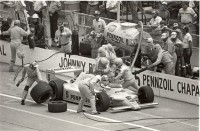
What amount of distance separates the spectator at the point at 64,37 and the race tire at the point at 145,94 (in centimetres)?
508

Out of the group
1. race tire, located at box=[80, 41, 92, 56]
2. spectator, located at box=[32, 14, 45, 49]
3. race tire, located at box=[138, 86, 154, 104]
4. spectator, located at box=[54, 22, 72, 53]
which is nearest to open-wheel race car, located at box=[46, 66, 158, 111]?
Result: race tire, located at box=[138, 86, 154, 104]

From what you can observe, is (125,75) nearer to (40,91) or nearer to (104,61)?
(104,61)

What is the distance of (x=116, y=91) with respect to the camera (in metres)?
24.7

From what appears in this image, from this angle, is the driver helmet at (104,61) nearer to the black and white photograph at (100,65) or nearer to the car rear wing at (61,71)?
the black and white photograph at (100,65)

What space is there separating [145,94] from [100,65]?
5.76 ft

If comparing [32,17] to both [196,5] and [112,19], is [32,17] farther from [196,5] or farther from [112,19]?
[196,5]

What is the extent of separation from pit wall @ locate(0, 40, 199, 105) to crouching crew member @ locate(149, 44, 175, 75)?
320 mm

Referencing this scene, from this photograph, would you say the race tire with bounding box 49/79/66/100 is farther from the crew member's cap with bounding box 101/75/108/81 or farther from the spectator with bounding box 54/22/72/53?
the spectator with bounding box 54/22/72/53

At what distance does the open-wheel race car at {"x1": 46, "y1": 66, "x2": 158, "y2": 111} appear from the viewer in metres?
24.0

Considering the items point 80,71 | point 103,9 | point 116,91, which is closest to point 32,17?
point 103,9

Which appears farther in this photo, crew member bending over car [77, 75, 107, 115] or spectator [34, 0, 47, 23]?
spectator [34, 0, 47, 23]

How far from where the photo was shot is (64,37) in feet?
95.3

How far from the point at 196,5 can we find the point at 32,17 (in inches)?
261

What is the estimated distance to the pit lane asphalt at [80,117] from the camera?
73.4 ft
